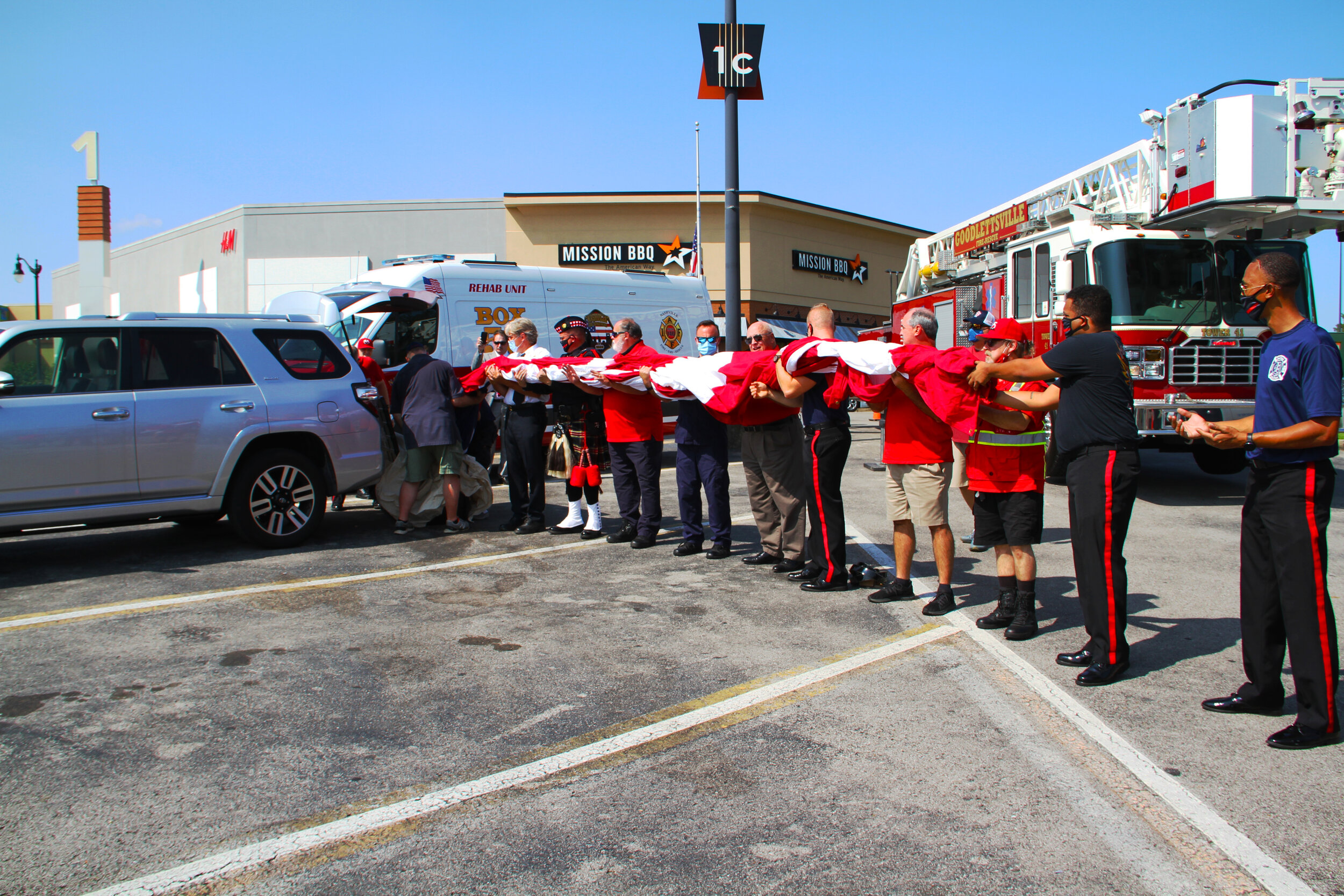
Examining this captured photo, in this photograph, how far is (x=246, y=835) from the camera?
3.23 meters

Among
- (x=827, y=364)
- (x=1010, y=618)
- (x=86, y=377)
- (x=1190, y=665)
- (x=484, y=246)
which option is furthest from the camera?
(x=484, y=246)

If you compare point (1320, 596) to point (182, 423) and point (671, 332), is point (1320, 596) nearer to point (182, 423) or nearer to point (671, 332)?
point (182, 423)

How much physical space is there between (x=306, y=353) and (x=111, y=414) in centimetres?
164

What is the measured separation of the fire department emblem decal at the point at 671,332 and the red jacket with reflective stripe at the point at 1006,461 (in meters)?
9.99

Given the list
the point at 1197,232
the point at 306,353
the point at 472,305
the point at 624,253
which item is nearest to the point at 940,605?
the point at 306,353

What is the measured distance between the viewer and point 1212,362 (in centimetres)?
1054

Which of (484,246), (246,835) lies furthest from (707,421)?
(484,246)

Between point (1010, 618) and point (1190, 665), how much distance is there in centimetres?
98

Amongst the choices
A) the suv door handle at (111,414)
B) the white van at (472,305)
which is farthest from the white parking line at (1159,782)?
the white van at (472,305)

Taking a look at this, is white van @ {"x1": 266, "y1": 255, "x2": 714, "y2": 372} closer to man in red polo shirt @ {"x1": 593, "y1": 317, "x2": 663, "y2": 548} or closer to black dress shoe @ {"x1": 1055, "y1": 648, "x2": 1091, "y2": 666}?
man in red polo shirt @ {"x1": 593, "y1": 317, "x2": 663, "y2": 548}

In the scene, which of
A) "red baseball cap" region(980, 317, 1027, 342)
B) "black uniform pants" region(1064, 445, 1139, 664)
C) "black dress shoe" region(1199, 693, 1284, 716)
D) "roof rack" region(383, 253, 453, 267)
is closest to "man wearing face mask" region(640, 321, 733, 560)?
"red baseball cap" region(980, 317, 1027, 342)

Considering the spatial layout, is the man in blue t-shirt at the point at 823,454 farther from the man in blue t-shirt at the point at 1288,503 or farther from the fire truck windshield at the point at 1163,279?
the fire truck windshield at the point at 1163,279

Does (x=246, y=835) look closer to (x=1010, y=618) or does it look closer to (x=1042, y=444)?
(x=1010, y=618)

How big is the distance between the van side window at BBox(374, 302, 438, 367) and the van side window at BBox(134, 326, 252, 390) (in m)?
4.53
